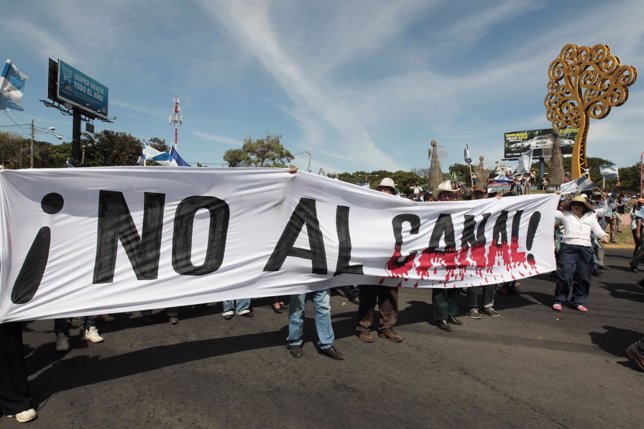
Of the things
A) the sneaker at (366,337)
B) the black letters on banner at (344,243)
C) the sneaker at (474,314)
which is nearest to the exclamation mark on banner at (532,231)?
the sneaker at (474,314)

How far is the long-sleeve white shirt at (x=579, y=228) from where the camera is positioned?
5852mm

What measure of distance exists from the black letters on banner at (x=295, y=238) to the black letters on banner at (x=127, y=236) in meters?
1.09

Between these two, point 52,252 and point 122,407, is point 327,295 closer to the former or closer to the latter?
point 122,407

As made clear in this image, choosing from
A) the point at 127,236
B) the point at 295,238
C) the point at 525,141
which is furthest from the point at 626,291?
the point at 525,141

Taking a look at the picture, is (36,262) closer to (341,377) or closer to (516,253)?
(341,377)

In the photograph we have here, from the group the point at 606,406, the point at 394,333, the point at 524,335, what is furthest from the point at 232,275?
the point at 524,335

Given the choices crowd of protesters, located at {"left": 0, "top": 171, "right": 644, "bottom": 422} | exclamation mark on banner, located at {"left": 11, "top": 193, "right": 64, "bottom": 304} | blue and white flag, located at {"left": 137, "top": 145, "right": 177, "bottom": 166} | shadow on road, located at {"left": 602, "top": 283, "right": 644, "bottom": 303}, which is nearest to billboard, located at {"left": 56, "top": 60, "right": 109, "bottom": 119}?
blue and white flag, located at {"left": 137, "top": 145, "right": 177, "bottom": 166}

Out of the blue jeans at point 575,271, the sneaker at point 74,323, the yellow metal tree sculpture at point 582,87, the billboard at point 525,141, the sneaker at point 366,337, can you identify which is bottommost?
the sneaker at point 74,323

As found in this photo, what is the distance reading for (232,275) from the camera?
12.3ft

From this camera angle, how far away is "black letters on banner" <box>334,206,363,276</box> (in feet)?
13.8

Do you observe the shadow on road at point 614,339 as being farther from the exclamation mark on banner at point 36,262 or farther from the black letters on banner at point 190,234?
the exclamation mark on banner at point 36,262

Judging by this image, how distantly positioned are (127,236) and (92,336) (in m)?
1.82

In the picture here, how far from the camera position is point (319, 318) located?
4066mm

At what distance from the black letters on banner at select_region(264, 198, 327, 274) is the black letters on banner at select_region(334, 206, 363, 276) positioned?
200 mm
